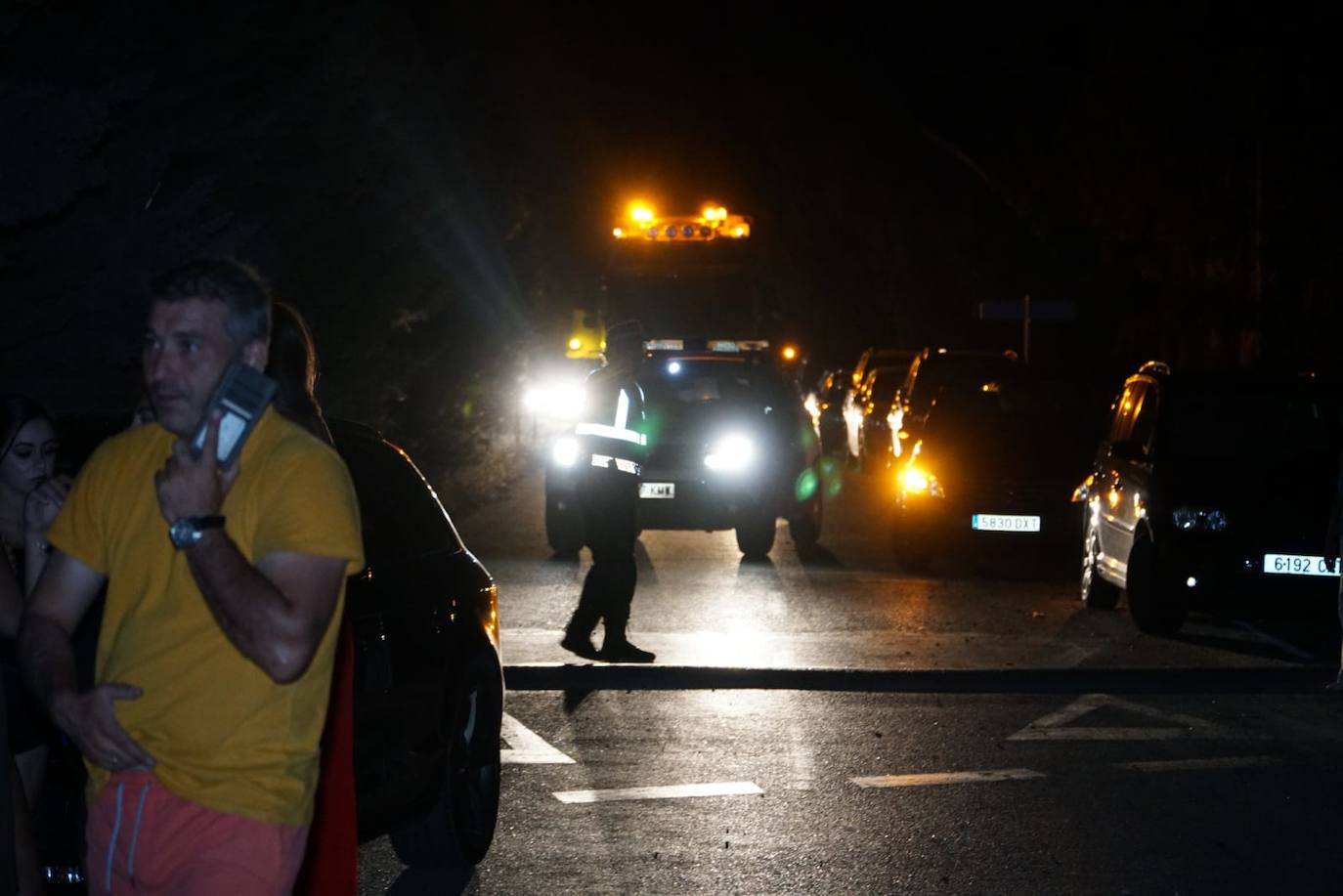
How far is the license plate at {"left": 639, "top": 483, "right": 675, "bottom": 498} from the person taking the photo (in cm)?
1914

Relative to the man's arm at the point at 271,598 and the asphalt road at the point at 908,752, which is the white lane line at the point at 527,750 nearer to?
the asphalt road at the point at 908,752

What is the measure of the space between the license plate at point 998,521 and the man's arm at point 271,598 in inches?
578

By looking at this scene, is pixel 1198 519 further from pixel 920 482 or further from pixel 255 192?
pixel 255 192

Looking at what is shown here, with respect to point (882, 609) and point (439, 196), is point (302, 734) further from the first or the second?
point (439, 196)

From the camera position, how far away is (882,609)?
15578mm

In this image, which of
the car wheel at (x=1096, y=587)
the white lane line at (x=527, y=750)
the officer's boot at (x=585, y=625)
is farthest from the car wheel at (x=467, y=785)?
the car wheel at (x=1096, y=587)

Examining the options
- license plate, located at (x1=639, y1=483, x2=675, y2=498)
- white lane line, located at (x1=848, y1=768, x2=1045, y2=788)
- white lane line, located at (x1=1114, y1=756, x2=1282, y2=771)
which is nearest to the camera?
white lane line, located at (x1=848, y1=768, x2=1045, y2=788)

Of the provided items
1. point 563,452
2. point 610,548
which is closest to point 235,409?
point 610,548

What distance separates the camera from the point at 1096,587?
1608 centimetres

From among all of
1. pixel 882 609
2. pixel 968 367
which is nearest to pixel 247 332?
pixel 882 609

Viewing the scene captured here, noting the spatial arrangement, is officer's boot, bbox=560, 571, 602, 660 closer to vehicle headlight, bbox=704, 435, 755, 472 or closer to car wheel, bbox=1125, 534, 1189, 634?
car wheel, bbox=1125, 534, 1189, 634

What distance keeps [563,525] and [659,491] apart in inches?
34.8

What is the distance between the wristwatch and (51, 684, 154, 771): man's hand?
13.1 inches

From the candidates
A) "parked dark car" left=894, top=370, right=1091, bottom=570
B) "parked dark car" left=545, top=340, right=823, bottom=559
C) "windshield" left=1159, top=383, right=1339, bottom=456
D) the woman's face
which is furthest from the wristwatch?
"parked dark car" left=545, top=340, right=823, bottom=559
